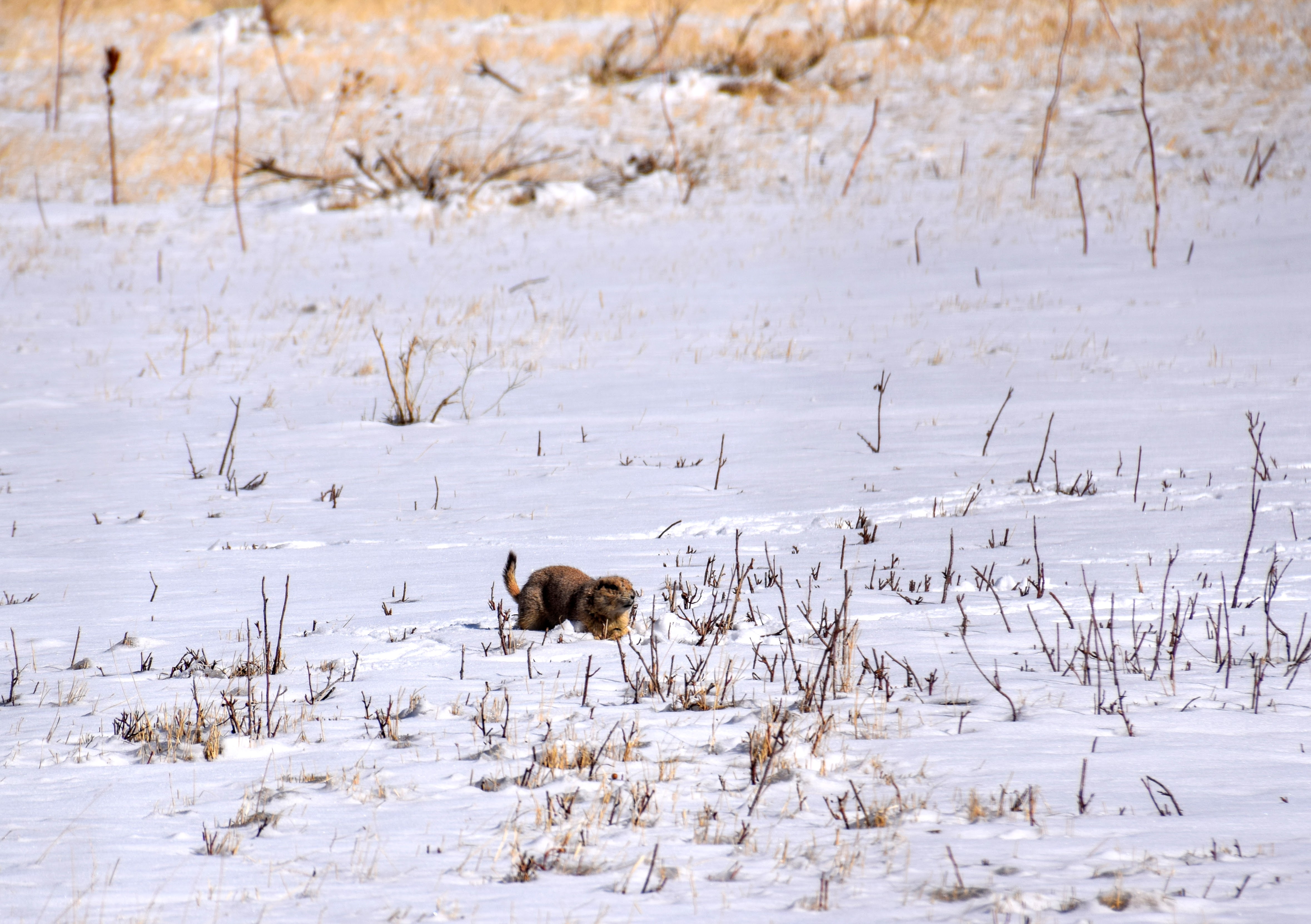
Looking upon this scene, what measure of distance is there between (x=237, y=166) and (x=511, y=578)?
49.0ft

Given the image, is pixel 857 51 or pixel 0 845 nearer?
pixel 0 845

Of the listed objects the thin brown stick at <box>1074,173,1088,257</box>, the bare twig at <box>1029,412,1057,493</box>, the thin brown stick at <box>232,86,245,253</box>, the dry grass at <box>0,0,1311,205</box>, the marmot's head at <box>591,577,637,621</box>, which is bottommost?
the marmot's head at <box>591,577,637,621</box>

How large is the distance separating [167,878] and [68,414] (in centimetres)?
736

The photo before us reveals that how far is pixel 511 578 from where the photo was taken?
4.17 metres

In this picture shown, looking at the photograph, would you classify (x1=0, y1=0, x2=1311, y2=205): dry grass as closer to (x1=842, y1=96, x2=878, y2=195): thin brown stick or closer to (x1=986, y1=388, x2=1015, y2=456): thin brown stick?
(x1=842, y1=96, x2=878, y2=195): thin brown stick

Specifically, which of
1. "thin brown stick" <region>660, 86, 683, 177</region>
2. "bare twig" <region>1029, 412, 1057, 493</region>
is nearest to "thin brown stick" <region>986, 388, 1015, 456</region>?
"bare twig" <region>1029, 412, 1057, 493</region>

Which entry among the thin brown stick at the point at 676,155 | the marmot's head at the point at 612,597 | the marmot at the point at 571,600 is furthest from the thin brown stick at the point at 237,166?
the marmot's head at the point at 612,597

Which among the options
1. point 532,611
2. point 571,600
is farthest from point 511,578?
point 571,600

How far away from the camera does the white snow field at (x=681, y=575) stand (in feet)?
7.49

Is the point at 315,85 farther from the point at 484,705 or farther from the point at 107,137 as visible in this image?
the point at 484,705

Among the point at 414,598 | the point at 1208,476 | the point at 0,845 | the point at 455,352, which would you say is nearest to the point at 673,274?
the point at 455,352

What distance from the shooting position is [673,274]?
43.8 feet

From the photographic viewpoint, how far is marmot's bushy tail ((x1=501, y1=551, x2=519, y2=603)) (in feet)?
13.6

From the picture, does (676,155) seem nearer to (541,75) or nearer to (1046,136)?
(1046,136)
